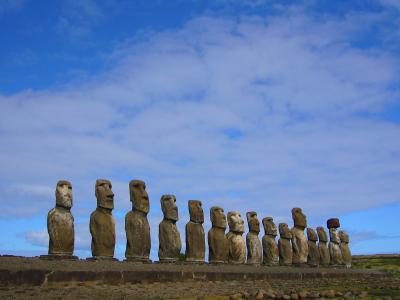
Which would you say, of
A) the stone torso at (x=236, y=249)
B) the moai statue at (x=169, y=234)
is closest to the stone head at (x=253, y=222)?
the stone torso at (x=236, y=249)

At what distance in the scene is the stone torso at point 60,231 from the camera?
12492 mm

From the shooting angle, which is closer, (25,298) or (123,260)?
(25,298)

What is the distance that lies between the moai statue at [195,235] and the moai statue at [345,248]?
460 inches

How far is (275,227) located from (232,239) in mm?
3221

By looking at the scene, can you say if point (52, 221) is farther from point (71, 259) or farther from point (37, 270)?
point (37, 270)

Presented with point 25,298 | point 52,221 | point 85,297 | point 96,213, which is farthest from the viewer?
point 96,213

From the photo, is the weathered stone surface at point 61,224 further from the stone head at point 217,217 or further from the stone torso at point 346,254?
the stone torso at point 346,254

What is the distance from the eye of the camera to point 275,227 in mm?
21625

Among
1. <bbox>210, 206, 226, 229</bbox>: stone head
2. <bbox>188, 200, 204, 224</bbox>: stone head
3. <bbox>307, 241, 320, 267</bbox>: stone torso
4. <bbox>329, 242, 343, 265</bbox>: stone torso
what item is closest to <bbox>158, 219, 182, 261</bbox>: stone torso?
<bbox>188, 200, 204, 224</bbox>: stone head

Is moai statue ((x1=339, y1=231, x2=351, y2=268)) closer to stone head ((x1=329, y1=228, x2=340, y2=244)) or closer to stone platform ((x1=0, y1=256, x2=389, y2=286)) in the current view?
stone head ((x1=329, y1=228, x2=340, y2=244))

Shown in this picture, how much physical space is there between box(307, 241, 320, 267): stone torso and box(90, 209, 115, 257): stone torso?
1216 centimetres

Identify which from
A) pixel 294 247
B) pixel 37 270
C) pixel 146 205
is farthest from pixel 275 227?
pixel 37 270

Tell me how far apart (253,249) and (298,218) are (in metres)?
4.28

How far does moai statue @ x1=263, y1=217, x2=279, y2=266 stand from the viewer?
2106cm
